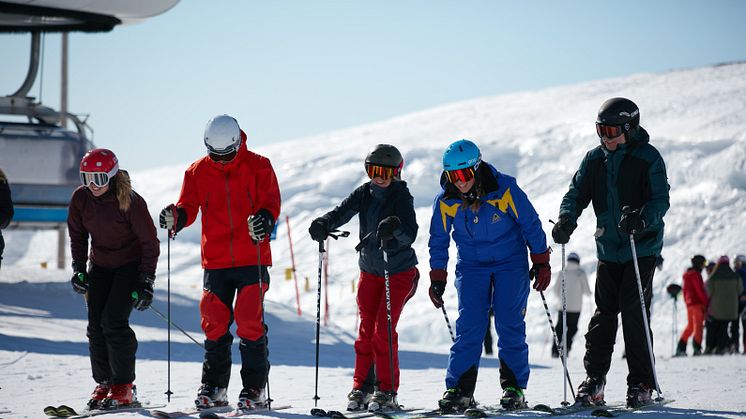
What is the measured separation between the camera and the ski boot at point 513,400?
6.52m

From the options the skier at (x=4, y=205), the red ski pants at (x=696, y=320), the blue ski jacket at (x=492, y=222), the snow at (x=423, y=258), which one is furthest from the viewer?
the red ski pants at (x=696, y=320)

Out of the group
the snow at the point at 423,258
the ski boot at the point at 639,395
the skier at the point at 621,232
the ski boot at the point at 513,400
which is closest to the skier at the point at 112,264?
the snow at the point at 423,258

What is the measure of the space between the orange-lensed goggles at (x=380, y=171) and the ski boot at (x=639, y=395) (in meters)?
2.16

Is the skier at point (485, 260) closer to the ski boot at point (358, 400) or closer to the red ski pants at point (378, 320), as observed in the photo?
the red ski pants at point (378, 320)

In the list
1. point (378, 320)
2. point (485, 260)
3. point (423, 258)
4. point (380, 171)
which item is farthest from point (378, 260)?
point (423, 258)

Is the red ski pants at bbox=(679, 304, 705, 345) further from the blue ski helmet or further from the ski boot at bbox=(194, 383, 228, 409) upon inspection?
the ski boot at bbox=(194, 383, 228, 409)

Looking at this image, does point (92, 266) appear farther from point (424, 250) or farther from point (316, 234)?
point (424, 250)

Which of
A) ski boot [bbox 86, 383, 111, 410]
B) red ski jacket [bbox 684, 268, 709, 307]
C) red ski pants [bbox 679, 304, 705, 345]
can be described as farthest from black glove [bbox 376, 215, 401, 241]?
red ski jacket [bbox 684, 268, 709, 307]

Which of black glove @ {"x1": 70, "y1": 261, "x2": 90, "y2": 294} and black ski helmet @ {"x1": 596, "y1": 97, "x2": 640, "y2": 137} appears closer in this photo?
black ski helmet @ {"x1": 596, "y1": 97, "x2": 640, "y2": 137}

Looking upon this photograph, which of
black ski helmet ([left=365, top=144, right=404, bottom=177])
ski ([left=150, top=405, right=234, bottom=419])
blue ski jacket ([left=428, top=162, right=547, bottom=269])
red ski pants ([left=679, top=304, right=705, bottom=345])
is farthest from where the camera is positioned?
red ski pants ([left=679, top=304, right=705, bottom=345])

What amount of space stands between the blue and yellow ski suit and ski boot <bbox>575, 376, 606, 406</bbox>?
384mm

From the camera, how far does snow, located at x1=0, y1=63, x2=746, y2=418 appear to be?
29.2ft

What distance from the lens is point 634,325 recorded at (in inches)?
262

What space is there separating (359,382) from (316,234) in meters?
1.07
